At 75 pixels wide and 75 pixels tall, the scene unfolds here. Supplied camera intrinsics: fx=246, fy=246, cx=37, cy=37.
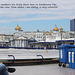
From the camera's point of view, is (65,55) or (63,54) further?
(63,54)

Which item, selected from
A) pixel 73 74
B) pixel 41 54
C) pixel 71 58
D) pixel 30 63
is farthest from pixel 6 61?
pixel 73 74

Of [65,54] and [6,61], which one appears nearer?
[65,54]

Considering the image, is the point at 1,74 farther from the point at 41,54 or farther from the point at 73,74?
the point at 41,54

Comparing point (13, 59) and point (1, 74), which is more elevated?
point (1, 74)

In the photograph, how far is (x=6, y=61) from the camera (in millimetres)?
14820

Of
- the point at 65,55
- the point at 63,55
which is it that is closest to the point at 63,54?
the point at 63,55

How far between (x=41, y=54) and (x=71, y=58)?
16.7 feet

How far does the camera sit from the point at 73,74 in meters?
9.40

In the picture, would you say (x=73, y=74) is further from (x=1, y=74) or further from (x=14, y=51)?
(x=14, y=51)

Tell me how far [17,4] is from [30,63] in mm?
5297

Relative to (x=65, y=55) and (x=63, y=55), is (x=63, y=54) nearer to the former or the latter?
(x=63, y=55)

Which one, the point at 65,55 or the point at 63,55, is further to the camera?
the point at 63,55

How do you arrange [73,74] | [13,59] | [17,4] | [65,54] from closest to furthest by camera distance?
[73,74], [65,54], [13,59], [17,4]

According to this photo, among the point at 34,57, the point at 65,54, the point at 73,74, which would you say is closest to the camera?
the point at 73,74
